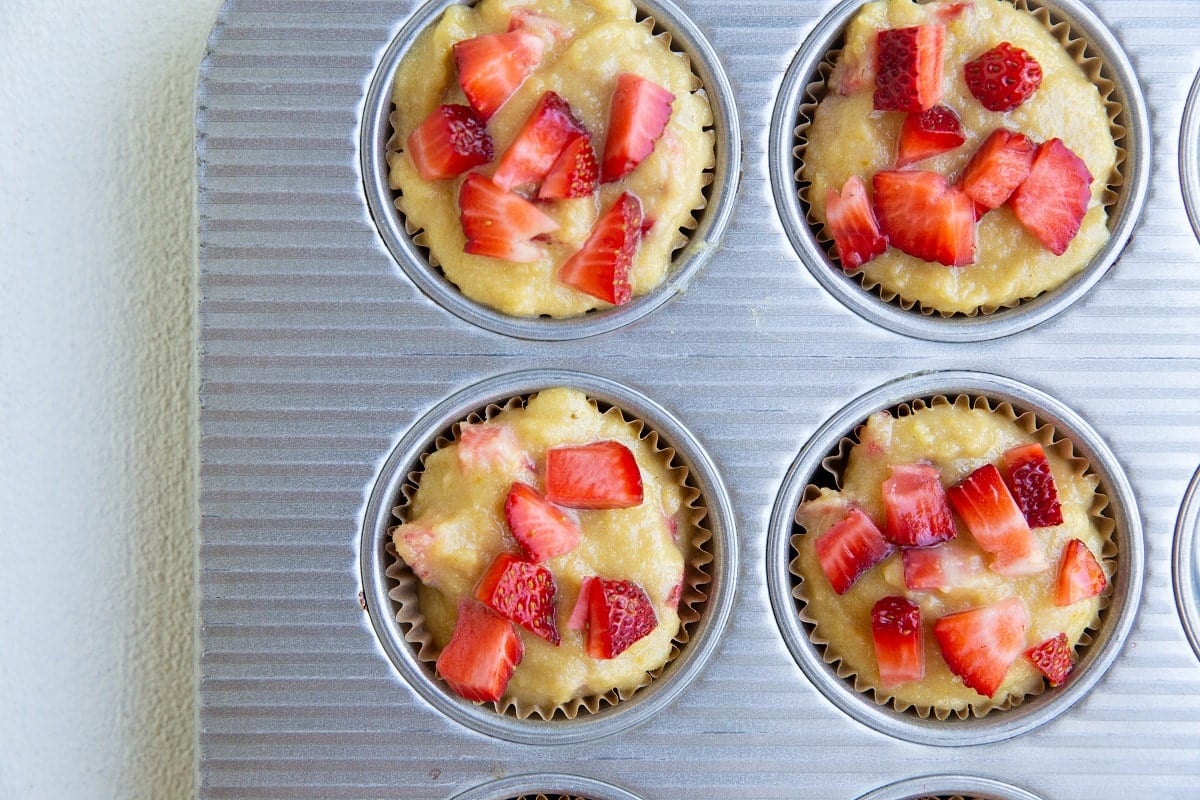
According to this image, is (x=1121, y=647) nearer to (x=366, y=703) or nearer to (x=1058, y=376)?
(x=1058, y=376)

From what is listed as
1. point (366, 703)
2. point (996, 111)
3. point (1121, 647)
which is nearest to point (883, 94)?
point (996, 111)

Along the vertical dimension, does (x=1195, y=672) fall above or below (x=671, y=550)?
below

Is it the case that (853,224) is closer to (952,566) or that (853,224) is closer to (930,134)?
(930,134)

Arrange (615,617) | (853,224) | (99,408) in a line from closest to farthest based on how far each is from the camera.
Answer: (615,617), (853,224), (99,408)

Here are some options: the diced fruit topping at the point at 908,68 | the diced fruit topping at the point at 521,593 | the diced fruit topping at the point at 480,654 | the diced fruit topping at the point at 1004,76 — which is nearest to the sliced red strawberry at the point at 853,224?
the diced fruit topping at the point at 908,68

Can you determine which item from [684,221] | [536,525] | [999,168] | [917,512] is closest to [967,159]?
[999,168]

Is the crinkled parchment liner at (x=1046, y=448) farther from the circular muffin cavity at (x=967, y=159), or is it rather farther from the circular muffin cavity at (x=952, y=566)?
the circular muffin cavity at (x=967, y=159)
